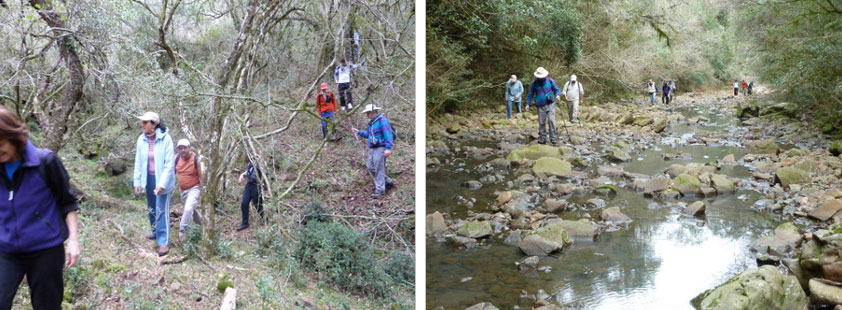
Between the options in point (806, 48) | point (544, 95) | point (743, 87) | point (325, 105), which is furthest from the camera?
point (743, 87)

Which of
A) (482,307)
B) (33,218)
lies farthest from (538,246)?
(33,218)

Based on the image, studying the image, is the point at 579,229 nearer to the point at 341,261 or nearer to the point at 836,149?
the point at 341,261

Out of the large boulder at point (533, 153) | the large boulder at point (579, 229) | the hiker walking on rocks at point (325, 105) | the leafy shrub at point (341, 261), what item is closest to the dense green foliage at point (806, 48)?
the large boulder at point (533, 153)

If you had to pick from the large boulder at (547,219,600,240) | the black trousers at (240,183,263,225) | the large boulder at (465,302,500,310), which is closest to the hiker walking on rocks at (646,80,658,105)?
the large boulder at (547,219,600,240)

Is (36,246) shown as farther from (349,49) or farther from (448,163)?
(448,163)

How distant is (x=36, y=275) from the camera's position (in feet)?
6.20

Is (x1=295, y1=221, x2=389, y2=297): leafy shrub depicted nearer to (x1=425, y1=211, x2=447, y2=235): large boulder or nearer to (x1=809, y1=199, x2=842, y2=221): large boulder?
(x1=425, y1=211, x2=447, y2=235): large boulder

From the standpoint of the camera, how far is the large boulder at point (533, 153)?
6.45m

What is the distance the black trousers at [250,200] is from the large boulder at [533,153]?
3.81 meters

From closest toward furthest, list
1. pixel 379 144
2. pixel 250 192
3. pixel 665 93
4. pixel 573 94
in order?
pixel 250 192
pixel 379 144
pixel 573 94
pixel 665 93

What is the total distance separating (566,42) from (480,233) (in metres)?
3.95

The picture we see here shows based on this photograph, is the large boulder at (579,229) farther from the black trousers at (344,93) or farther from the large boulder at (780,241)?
the black trousers at (344,93)

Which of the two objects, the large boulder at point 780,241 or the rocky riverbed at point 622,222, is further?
the large boulder at point 780,241

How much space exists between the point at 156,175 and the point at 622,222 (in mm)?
3391
